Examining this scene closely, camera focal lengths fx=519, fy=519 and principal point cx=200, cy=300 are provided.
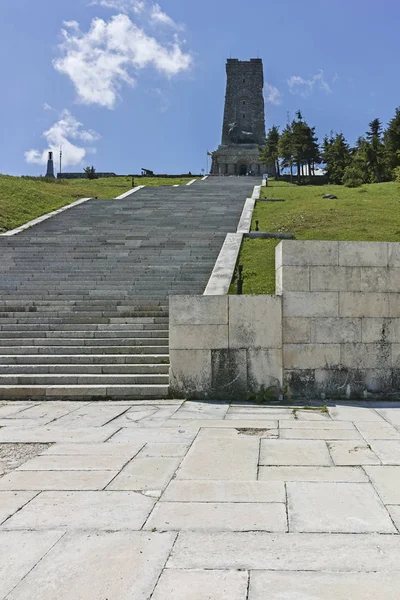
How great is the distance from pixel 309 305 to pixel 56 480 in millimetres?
4920

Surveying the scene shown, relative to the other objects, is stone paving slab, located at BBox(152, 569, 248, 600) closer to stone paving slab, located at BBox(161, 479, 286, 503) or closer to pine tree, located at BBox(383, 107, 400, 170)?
stone paving slab, located at BBox(161, 479, 286, 503)

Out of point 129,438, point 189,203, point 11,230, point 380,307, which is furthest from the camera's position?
point 189,203

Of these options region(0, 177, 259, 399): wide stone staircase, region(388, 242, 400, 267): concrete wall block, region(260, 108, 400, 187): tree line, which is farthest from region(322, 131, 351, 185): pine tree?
region(388, 242, 400, 267): concrete wall block

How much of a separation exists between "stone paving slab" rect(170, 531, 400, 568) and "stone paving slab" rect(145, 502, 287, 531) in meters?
0.10

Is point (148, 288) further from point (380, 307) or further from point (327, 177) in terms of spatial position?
point (327, 177)

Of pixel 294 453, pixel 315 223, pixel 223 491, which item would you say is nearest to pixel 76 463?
pixel 223 491

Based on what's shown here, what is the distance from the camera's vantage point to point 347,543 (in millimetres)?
3031

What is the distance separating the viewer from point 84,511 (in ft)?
11.5

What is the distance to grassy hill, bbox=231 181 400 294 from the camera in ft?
42.9

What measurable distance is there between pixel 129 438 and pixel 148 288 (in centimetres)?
727

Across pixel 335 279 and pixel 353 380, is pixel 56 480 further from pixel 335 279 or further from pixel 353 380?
pixel 335 279

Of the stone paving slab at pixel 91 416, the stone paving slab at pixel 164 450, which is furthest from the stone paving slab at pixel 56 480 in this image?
the stone paving slab at pixel 91 416

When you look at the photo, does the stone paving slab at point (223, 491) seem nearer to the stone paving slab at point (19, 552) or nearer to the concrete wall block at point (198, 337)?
the stone paving slab at point (19, 552)

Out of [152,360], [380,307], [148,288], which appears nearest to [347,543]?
[380,307]
